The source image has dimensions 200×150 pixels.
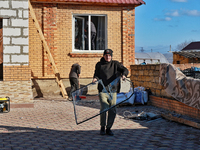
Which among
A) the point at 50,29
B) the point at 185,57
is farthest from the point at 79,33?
the point at 185,57

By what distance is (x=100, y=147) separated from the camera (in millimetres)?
5438

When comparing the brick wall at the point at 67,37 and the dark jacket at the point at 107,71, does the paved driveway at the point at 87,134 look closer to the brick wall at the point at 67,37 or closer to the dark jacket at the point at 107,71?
the dark jacket at the point at 107,71

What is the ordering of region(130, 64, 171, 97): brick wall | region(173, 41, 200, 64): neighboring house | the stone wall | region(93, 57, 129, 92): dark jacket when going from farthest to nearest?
region(173, 41, 200, 64): neighboring house → the stone wall → region(130, 64, 171, 97): brick wall → region(93, 57, 129, 92): dark jacket

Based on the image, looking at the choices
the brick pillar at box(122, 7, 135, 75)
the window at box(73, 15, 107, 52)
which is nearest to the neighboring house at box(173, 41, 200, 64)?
the brick pillar at box(122, 7, 135, 75)

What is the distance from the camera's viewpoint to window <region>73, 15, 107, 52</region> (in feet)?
50.2

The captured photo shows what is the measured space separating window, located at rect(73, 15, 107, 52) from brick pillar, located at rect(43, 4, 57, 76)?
1090 millimetres

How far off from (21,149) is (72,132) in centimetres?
177

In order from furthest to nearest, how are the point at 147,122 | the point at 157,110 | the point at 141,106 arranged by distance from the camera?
the point at 141,106, the point at 157,110, the point at 147,122

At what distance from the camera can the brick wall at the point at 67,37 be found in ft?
48.1

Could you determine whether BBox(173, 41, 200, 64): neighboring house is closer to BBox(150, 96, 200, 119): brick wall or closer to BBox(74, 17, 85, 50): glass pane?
BBox(74, 17, 85, 50): glass pane

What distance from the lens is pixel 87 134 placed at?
21.7 ft

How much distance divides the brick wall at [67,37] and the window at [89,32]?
35cm

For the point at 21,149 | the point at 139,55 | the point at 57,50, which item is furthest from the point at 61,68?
the point at 139,55

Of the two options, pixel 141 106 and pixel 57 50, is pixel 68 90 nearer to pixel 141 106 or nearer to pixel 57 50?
pixel 57 50
